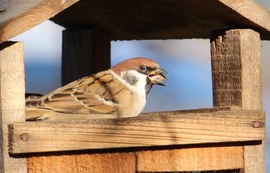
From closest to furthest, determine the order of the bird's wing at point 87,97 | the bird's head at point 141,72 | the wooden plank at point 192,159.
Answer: the wooden plank at point 192,159 < the bird's wing at point 87,97 < the bird's head at point 141,72

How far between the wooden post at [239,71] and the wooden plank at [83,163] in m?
0.72

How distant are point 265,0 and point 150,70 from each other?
1074 millimetres

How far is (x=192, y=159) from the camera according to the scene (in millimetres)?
4219

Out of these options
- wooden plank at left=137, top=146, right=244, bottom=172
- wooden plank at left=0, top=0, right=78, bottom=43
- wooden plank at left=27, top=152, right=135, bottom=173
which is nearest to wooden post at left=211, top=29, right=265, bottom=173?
wooden plank at left=137, top=146, right=244, bottom=172

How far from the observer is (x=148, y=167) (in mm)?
4145

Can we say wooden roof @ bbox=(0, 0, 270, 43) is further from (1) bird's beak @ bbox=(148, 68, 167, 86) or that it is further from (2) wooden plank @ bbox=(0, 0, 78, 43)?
(1) bird's beak @ bbox=(148, 68, 167, 86)

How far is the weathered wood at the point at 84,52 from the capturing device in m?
Answer: 5.61

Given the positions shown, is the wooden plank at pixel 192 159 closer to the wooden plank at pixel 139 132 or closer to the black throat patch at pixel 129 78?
the wooden plank at pixel 139 132

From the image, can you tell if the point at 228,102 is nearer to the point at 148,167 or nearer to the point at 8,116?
the point at 148,167

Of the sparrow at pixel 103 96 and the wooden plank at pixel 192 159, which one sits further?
the sparrow at pixel 103 96

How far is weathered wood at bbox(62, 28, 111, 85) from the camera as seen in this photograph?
561cm

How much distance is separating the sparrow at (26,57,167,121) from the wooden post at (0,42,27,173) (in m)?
0.56

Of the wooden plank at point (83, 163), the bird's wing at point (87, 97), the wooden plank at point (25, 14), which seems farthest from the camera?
the bird's wing at point (87, 97)

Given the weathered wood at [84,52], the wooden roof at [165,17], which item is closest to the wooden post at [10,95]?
the wooden roof at [165,17]
